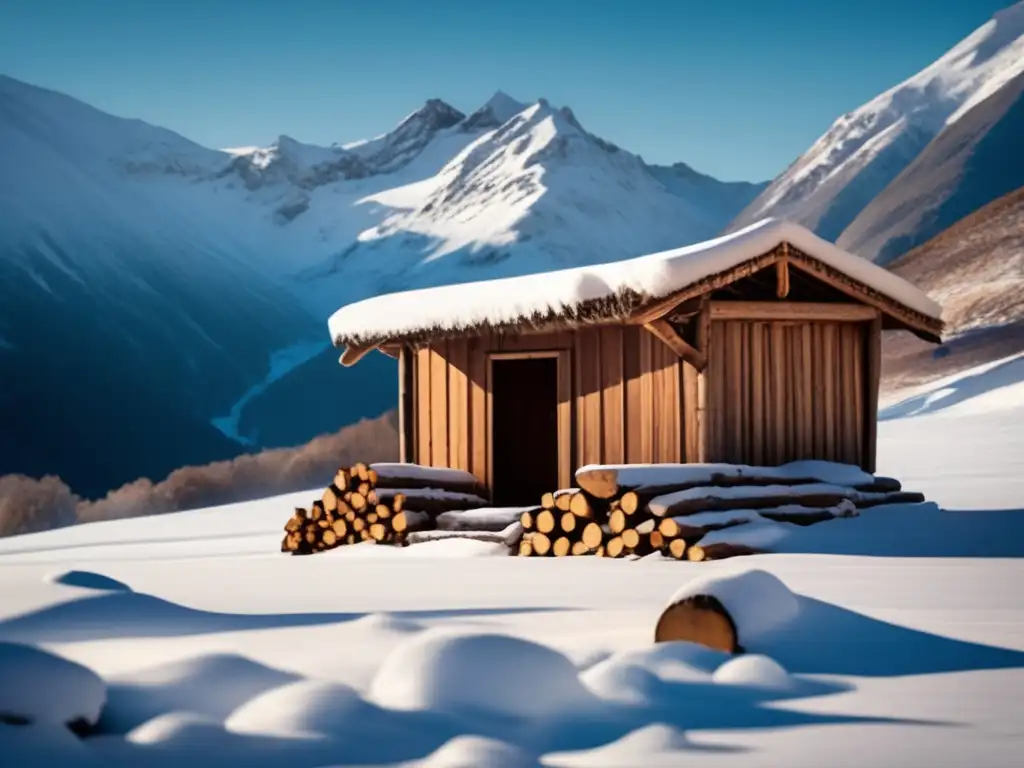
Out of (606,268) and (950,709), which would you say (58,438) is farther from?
(950,709)

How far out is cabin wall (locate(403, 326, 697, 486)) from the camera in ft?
38.4

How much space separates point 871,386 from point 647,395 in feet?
8.02

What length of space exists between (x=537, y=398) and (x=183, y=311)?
92726 millimetres

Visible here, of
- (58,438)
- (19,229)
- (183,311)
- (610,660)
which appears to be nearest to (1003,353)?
(610,660)

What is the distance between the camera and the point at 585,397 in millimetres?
12406

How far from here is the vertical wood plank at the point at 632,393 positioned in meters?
12.0

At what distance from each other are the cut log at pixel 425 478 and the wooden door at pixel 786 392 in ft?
9.89

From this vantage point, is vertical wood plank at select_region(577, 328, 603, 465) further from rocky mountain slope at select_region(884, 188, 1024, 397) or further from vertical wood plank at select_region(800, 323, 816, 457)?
rocky mountain slope at select_region(884, 188, 1024, 397)

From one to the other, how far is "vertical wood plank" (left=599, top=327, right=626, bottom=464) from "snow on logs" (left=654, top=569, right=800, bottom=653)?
20.2 ft

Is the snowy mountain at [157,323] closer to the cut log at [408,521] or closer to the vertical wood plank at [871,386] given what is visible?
the cut log at [408,521]

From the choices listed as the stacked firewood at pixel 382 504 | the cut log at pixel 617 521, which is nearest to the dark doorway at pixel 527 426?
the stacked firewood at pixel 382 504

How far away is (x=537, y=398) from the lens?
16.1 meters

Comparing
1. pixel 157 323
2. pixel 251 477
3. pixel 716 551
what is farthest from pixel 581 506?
pixel 157 323

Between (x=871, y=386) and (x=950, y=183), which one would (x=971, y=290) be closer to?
(x=871, y=386)
